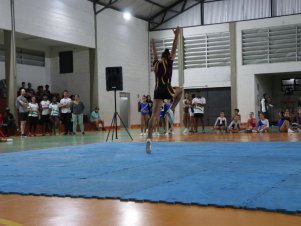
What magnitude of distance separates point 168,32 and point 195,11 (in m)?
2.24

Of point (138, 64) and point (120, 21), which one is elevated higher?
point (120, 21)

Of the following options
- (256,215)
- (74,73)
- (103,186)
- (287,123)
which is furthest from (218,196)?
(74,73)

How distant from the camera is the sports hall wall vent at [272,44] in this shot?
24781mm

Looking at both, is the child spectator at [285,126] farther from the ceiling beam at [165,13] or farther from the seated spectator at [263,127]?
the ceiling beam at [165,13]

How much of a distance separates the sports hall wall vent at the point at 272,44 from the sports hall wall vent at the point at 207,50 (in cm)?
125

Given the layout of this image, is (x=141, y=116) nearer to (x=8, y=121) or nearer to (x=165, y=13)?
(x=8, y=121)

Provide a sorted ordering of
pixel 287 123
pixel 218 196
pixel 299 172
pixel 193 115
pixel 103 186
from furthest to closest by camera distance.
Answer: pixel 193 115 → pixel 287 123 → pixel 299 172 → pixel 103 186 → pixel 218 196

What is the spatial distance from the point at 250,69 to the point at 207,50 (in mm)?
3184

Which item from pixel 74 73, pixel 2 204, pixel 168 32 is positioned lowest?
pixel 2 204

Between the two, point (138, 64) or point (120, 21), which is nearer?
point (120, 21)

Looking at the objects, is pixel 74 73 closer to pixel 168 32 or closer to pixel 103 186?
pixel 168 32

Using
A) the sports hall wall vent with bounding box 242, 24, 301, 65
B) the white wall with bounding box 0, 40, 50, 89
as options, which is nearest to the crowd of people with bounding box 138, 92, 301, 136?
the white wall with bounding box 0, 40, 50, 89

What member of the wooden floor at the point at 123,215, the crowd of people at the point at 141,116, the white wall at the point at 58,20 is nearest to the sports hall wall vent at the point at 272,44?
the crowd of people at the point at 141,116

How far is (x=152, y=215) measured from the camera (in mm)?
2973
